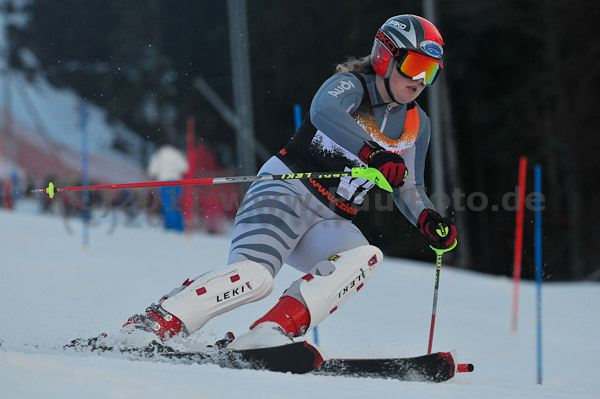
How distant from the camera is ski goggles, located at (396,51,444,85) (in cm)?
309

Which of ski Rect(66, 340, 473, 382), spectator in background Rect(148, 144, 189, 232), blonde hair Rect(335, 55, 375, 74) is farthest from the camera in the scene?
spectator in background Rect(148, 144, 189, 232)

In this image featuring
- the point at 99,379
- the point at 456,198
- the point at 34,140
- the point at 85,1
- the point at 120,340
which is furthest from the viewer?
the point at 34,140

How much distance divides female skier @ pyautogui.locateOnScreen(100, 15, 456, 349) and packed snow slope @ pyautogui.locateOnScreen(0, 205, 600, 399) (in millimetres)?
215

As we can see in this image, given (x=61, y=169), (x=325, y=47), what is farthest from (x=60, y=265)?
(x=61, y=169)

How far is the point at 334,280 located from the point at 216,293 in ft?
1.50

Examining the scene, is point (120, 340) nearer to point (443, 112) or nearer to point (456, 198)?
point (443, 112)

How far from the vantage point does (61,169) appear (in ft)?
89.1

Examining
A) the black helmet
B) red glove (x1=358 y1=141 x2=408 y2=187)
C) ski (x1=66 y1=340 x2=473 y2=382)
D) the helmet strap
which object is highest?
the black helmet

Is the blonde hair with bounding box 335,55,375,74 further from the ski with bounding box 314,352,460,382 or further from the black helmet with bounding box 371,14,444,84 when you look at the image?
the ski with bounding box 314,352,460,382

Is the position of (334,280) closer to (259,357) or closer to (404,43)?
(259,357)

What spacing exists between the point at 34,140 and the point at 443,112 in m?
22.4

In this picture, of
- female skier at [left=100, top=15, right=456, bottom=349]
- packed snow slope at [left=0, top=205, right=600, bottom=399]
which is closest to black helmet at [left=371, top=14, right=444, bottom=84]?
female skier at [left=100, top=15, right=456, bottom=349]

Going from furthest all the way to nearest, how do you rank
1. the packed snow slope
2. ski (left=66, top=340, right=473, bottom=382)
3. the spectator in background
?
the spectator in background, ski (left=66, top=340, right=473, bottom=382), the packed snow slope

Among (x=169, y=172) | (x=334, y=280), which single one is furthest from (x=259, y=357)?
(x=169, y=172)
